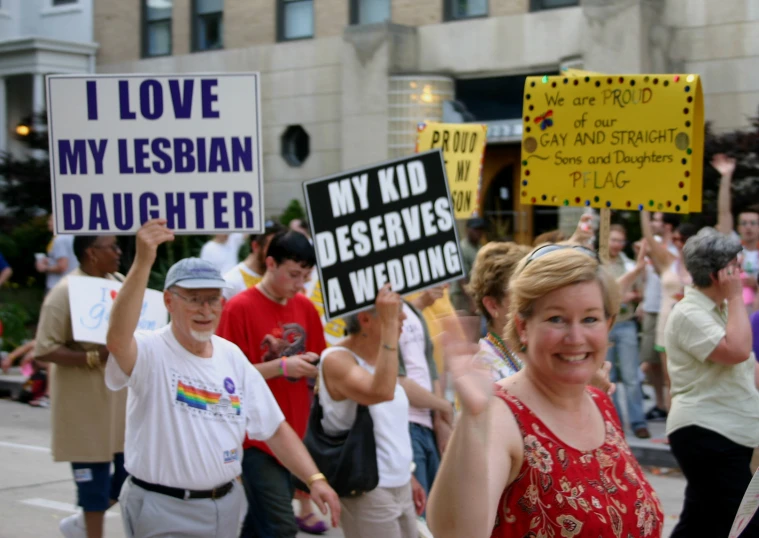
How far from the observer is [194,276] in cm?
461

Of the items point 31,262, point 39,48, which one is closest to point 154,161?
point 31,262

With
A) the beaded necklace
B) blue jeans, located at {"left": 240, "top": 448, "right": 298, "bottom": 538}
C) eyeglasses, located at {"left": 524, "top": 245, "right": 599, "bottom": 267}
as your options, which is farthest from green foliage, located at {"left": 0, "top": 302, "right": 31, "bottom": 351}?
eyeglasses, located at {"left": 524, "top": 245, "right": 599, "bottom": 267}

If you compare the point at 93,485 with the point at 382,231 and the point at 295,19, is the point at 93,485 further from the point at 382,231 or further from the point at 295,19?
the point at 295,19

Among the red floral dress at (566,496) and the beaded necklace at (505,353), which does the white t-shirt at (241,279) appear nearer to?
the beaded necklace at (505,353)

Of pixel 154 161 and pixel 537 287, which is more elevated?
pixel 154 161

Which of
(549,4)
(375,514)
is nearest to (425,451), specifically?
(375,514)

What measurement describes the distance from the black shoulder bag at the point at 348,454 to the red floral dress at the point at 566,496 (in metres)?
2.07

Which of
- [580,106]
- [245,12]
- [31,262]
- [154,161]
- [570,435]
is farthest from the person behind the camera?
[245,12]

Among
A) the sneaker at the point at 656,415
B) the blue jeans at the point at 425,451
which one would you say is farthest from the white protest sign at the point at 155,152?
the sneaker at the point at 656,415

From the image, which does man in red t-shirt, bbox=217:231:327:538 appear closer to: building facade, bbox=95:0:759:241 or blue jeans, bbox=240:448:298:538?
blue jeans, bbox=240:448:298:538

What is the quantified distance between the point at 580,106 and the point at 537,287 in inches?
153

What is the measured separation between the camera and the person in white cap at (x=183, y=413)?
14.4ft

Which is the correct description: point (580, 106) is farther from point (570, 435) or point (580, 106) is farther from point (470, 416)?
point (470, 416)

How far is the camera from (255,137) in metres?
5.21
